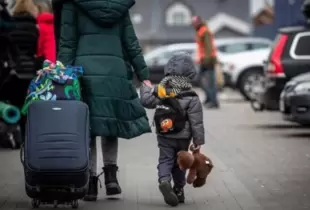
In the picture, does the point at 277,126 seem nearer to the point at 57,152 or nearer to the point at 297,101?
the point at 297,101

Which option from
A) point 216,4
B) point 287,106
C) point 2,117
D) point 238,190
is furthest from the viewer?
point 216,4

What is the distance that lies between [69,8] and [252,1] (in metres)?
69.4

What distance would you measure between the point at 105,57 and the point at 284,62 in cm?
976

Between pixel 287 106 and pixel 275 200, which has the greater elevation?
pixel 275 200

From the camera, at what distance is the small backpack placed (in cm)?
918

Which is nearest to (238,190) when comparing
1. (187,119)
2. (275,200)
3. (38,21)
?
(275,200)

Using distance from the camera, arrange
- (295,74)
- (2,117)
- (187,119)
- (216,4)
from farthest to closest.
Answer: (216,4) < (295,74) < (2,117) < (187,119)

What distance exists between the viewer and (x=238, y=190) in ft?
33.9

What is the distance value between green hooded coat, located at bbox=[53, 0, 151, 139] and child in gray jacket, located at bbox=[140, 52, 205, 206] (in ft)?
0.77

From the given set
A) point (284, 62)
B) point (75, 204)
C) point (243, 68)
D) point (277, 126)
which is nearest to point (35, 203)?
point (75, 204)

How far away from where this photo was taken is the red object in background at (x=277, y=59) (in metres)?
18.8

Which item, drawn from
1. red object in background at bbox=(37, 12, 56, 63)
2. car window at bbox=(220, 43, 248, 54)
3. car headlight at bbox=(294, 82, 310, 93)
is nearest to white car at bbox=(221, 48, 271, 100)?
car window at bbox=(220, 43, 248, 54)

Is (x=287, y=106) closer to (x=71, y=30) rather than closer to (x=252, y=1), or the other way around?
(x=71, y=30)

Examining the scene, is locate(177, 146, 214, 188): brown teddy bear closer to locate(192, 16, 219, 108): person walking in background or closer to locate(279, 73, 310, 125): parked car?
locate(279, 73, 310, 125): parked car
